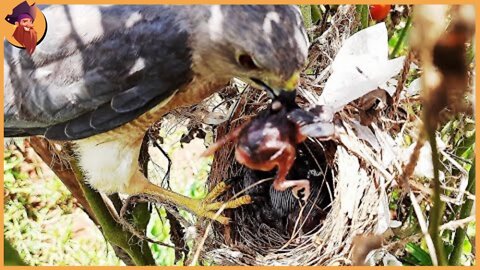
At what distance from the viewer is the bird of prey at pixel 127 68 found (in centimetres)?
132

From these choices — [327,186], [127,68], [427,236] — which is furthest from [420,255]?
[127,68]

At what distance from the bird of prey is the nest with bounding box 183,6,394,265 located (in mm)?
127

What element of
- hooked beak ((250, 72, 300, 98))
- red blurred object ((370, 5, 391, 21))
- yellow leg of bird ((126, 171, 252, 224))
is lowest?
yellow leg of bird ((126, 171, 252, 224))

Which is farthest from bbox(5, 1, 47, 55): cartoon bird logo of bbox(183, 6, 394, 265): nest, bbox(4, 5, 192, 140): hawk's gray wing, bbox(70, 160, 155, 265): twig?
bbox(183, 6, 394, 265): nest

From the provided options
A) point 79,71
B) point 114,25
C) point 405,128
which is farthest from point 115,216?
point 405,128

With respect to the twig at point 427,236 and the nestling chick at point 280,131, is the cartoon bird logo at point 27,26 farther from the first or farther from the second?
the twig at point 427,236

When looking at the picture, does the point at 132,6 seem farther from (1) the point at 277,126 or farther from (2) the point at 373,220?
(2) the point at 373,220

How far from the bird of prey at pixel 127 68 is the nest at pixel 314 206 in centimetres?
13

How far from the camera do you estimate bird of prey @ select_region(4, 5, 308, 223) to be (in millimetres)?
1318

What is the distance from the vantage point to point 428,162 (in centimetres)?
132

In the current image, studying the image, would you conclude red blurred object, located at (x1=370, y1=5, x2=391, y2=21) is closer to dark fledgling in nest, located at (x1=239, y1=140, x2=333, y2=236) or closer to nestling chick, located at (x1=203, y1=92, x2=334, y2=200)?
nestling chick, located at (x1=203, y1=92, x2=334, y2=200)

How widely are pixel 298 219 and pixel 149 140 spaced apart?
1.74ft

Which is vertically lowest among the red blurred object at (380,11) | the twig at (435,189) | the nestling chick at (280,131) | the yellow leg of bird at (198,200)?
the yellow leg of bird at (198,200)

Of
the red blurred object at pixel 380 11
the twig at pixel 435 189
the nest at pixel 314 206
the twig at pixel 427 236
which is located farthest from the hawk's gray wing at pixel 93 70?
the twig at pixel 435 189
